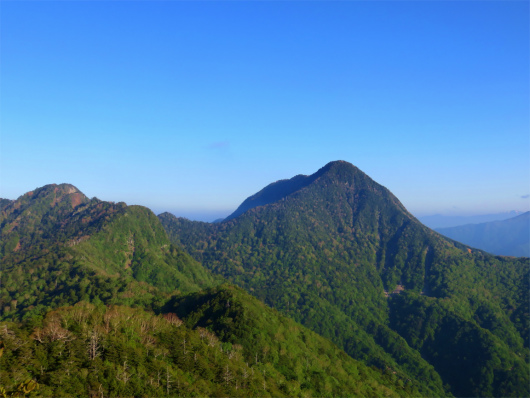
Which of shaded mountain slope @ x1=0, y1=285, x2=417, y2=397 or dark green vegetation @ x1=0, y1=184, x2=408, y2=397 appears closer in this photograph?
shaded mountain slope @ x1=0, y1=285, x2=417, y2=397

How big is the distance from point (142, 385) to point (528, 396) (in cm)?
24744

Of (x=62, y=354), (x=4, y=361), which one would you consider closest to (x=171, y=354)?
(x=62, y=354)

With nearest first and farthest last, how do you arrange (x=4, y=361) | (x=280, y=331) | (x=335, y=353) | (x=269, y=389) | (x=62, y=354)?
(x=4, y=361) → (x=62, y=354) → (x=269, y=389) → (x=280, y=331) → (x=335, y=353)

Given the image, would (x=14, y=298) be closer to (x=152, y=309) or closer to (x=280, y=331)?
(x=152, y=309)

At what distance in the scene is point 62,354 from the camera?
74.6m

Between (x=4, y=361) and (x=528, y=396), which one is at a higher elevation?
(x=4, y=361)

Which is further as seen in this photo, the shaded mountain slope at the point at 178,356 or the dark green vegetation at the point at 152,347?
the dark green vegetation at the point at 152,347

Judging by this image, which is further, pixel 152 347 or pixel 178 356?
pixel 178 356

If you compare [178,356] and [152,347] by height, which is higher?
[152,347]

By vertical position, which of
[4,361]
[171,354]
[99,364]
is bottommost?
[171,354]

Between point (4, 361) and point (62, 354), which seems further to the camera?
point (62, 354)

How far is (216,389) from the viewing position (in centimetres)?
8712

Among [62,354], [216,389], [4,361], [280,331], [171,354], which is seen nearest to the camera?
[4,361]

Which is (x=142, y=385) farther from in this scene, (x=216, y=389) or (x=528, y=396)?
(x=528, y=396)
